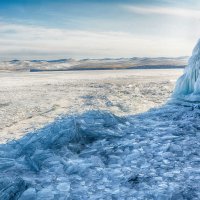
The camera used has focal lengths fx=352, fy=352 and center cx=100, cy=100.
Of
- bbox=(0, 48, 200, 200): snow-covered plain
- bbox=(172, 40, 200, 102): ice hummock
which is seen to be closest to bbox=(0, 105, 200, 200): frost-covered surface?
bbox=(0, 48, 200, 200): snow-covered plain

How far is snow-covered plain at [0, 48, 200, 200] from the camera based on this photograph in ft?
18.1

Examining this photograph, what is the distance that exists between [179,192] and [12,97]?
13.4 m

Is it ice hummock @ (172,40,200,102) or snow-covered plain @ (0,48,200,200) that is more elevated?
ice hummock @ (172,40,200,102)

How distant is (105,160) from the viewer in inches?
271

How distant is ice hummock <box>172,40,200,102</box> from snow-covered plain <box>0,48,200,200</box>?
1800 millimetres

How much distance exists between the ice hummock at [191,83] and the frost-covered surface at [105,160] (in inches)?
77.2

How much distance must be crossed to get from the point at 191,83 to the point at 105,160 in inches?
255

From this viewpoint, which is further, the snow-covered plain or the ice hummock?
the ice hummock

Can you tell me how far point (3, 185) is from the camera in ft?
19.0

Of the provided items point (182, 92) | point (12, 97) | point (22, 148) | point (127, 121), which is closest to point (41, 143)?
point (22, 148)

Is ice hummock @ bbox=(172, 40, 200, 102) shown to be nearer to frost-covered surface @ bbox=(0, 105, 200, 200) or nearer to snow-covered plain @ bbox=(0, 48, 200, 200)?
snow-covered plain @ bbox=(0, 48, 200, 200)

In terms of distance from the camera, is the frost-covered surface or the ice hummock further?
the ice hummock

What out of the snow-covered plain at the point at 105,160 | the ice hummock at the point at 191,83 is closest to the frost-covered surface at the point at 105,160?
the snow-covered plain at the point at 105,160

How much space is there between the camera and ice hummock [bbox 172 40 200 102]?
1143cm
